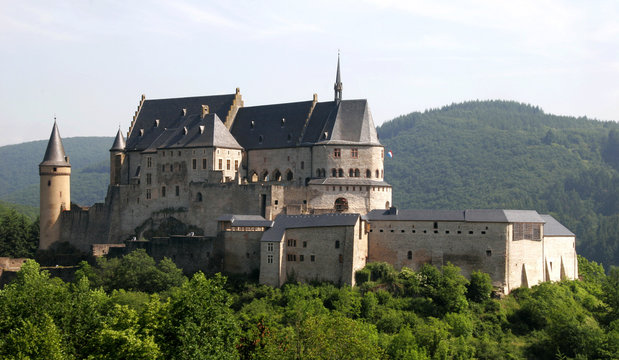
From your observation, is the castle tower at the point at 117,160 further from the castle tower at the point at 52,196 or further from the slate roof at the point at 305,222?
the slate roof at the point at 305,222

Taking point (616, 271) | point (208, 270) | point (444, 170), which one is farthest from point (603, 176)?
point (208, 270)

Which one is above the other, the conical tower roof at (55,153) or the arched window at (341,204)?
the conical tower roof at (55,153)

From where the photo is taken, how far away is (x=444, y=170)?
184750mm

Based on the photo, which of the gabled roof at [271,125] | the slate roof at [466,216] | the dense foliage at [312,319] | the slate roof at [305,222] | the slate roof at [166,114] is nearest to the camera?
the dense foliage at [312,319]

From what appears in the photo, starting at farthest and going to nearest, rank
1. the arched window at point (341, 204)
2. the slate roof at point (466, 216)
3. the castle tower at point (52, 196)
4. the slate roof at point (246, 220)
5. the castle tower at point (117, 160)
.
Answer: the castle tower at point (117, 160) < the castle tower at point (52, 196) < the arched window at point (341, 204) < the slate roof at point (246, 220) < the slate roof at point (466, 216)

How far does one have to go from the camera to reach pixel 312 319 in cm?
4788

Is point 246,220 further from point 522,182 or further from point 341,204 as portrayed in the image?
point 522,182

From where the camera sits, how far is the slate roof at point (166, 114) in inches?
3182

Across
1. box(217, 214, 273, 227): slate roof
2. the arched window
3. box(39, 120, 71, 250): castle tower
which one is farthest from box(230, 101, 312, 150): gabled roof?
box(39, 120, 71, 250): castle tower

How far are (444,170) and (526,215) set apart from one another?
121237 millimetres

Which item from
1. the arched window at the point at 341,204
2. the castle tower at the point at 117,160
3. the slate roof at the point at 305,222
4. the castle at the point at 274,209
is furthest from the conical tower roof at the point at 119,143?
the arched window at the point at 341,204

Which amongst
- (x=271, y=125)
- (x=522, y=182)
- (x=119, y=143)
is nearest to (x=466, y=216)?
(x=271, y=125)

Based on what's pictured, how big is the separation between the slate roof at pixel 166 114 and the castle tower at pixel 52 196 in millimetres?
6539

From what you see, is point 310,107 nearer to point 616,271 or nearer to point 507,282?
point 507,282
